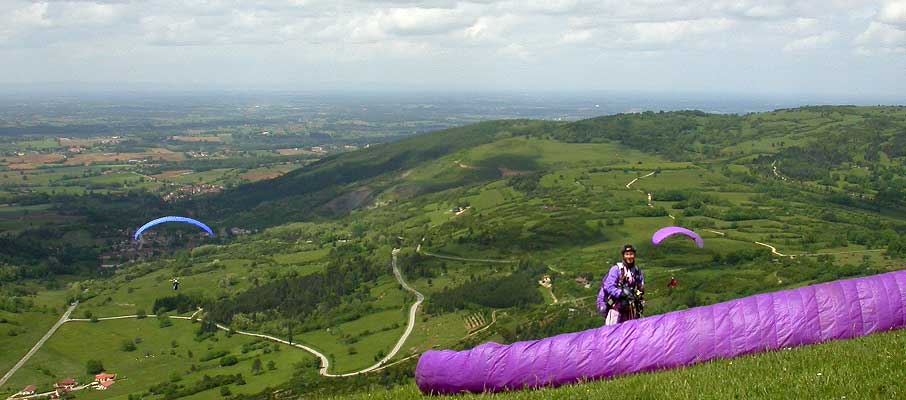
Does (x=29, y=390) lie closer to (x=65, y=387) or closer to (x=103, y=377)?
(x=65, y=387)

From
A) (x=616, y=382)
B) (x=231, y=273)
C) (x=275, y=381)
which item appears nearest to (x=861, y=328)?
(x=616, y=382)

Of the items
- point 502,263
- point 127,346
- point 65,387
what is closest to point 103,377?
point 65,387

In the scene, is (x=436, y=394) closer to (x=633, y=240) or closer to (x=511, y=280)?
Result: (x=511, y=280)

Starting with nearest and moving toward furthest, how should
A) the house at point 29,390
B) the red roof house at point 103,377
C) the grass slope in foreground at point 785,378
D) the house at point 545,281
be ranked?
1. the grass slope in foreground at point 785,378
2. the house at point 29,390
3. the red roof house at point 103,377
4. the house at point 545,281

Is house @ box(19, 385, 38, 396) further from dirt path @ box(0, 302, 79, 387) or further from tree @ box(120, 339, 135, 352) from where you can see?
tree @ box(120, 339, 135, 352)

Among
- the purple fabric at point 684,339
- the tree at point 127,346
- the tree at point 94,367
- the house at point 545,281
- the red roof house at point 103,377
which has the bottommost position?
the tree at point 127,346

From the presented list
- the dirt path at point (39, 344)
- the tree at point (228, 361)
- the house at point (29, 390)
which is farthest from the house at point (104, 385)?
the tree at point (228, 361)

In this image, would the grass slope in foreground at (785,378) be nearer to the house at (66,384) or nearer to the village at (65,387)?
the village at (65,387)
